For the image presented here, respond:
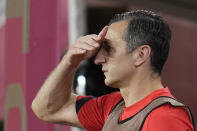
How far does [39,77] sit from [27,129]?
23 centimetres

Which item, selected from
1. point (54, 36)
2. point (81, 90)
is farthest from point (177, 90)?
point (54, 36)

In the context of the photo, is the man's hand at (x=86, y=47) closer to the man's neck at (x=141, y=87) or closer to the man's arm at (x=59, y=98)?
the man's arm at (x=59, y=98)

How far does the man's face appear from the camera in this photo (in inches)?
54.6

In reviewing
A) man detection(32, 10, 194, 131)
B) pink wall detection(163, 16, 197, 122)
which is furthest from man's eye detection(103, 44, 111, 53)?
pink wall detection(163, 16, 197, 122)

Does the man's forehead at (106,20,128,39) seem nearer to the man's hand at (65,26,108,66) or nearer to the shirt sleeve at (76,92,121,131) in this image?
the man's hand at (65,26,108,66)

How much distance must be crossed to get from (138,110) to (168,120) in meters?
0.16

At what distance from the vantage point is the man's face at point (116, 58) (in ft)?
4.55

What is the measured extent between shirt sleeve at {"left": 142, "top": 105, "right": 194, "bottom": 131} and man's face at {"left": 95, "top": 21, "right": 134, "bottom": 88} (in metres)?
0.18

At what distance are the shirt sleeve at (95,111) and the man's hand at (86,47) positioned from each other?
0.59ft

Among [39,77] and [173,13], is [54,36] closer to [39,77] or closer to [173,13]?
[39,77]

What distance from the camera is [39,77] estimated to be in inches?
80.5

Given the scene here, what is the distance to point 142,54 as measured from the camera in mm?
1387

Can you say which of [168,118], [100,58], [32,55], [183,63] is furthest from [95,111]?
[183,63]

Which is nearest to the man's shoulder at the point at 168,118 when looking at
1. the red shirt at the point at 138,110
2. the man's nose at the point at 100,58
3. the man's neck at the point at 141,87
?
the red shirt at the point at 138,110
